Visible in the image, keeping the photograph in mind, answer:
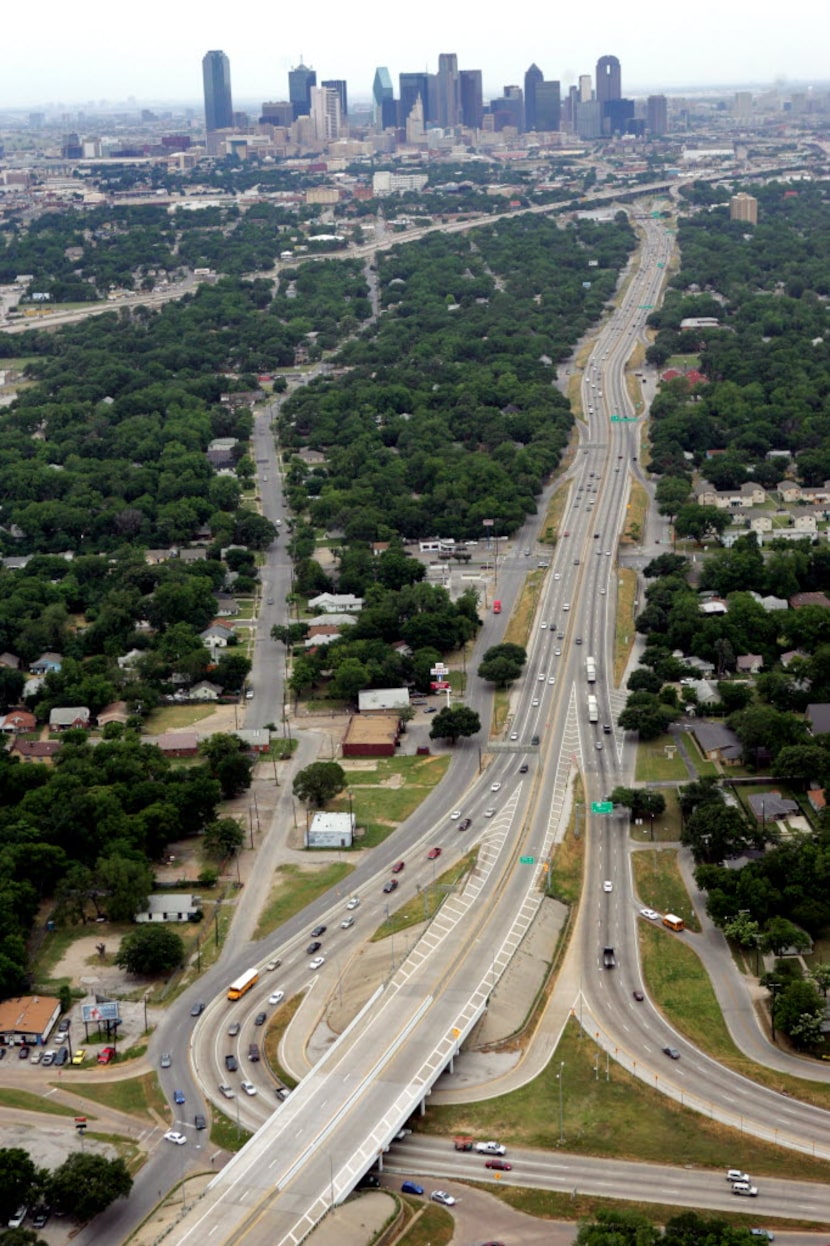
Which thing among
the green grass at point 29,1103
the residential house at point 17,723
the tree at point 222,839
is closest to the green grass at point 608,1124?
the green grass at point 29,1103

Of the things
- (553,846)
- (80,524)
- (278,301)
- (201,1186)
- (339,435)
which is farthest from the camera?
(278,301)

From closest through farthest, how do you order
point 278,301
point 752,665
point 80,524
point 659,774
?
point 659,774
point 752,665
point 80,524
point 278,301

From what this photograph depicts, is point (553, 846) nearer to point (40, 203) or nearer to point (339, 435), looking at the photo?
point (339, 435)

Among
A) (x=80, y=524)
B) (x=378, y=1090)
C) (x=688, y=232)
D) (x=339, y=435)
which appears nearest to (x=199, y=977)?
(x=378, y=1090)

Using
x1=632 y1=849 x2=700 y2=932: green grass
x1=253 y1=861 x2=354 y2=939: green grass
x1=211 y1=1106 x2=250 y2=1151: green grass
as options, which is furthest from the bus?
x1=632 y1=849 x2=700 y2=932: green grass

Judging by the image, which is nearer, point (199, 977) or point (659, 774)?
point (199, 977)

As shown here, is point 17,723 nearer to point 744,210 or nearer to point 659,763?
point 659,763
